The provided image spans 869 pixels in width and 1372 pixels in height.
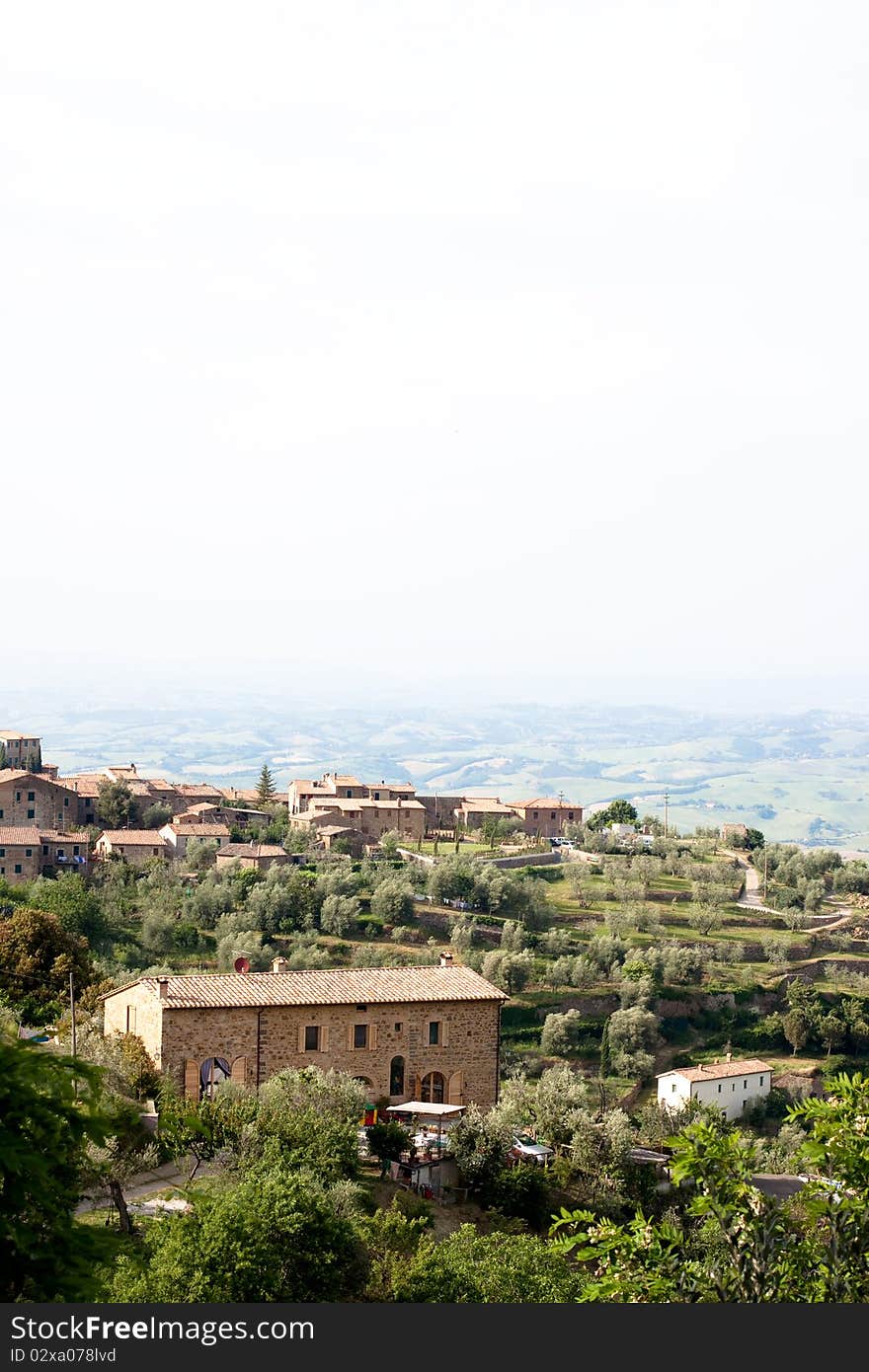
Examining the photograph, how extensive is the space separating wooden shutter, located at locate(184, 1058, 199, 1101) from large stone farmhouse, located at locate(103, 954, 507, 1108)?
23mm

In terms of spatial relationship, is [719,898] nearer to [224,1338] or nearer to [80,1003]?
[80,1003]

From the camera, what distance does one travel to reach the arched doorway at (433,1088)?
103 feet

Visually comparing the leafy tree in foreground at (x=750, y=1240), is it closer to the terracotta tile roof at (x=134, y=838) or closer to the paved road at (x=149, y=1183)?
the paved road at (x=149, y=1183)

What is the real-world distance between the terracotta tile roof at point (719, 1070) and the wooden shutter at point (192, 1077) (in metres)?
22.2

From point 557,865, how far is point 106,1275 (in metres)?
60.6

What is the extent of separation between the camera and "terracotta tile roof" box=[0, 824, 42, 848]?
63.3 m

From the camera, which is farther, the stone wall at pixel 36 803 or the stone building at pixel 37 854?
the stone wall at pixel 36 803

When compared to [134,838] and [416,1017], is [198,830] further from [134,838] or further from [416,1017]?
[416,1017]

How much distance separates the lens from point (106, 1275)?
1630 centimetres

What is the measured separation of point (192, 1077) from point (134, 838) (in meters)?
40.4

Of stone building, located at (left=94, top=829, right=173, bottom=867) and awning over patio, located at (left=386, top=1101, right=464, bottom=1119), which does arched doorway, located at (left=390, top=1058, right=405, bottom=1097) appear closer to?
awning over patio, located at (left=386, top=1101, right=464, bottom=1119)

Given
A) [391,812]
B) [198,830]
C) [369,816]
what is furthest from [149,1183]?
[391,812]

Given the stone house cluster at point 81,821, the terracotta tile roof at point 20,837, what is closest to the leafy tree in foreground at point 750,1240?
the stone house cluster at point 81,821

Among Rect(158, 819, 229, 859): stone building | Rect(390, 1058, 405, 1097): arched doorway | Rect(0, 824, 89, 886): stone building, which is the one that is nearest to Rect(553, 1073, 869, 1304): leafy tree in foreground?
Rect(390, 1058, 405, 1097): arched doorway
